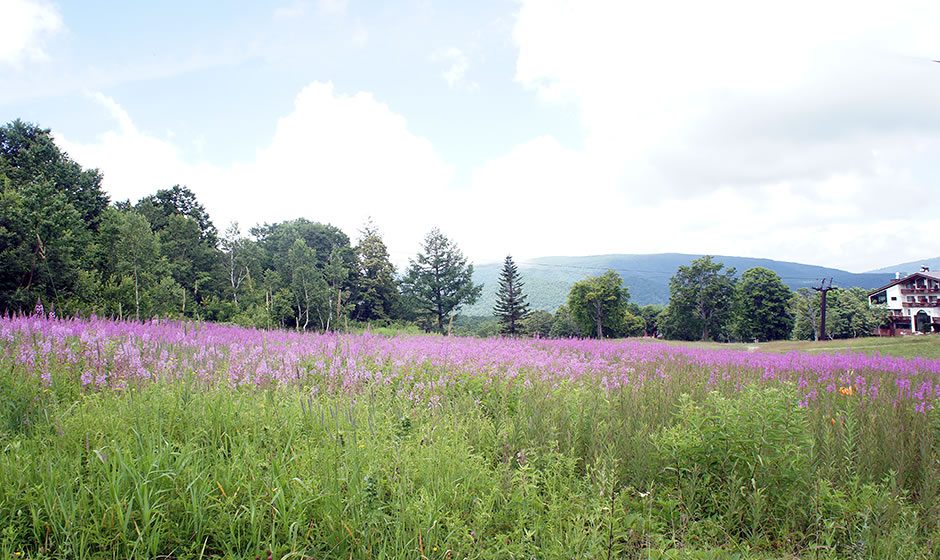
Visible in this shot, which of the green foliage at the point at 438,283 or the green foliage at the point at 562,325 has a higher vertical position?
the green foliage at the point at 438,283

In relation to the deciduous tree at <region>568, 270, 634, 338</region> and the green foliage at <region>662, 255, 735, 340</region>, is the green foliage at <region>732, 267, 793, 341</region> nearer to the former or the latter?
the green foliage at <region>662, 255, 735, 340</region>

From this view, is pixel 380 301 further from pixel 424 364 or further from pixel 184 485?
pixel 184 485

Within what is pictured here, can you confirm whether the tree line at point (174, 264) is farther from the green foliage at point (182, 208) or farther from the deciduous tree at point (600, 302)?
the deciduous tree at point (600, 302)

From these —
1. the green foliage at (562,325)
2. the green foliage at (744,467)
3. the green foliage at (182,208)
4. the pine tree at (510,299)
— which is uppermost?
the green foliage at (182,208)

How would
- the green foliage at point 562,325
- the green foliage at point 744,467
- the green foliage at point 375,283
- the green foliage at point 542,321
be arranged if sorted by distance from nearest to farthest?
the green foliage at point 744,467
the green foliage at point 375,283
the green foliage at point 562,325
the green foliage at point 542,321

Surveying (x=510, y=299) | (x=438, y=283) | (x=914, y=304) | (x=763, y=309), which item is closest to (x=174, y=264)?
(x=438, y=283)

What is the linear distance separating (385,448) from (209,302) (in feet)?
123

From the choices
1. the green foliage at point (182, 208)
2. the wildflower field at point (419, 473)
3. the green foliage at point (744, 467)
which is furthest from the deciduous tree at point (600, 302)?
the green foliage at point (744, 467)

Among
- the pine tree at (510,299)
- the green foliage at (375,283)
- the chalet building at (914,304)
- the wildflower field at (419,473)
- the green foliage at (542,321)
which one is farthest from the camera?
the green foliage at (542,321)

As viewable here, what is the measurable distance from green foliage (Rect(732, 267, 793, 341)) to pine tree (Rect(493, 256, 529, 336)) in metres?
28.0

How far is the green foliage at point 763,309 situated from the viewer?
53031 mm

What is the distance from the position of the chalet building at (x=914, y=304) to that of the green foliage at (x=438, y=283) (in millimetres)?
66697

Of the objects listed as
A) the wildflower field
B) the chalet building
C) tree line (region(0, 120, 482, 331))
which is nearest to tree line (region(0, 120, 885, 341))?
tree line (region(0, 120, 482, 331))

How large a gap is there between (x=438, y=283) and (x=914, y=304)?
74966mm
